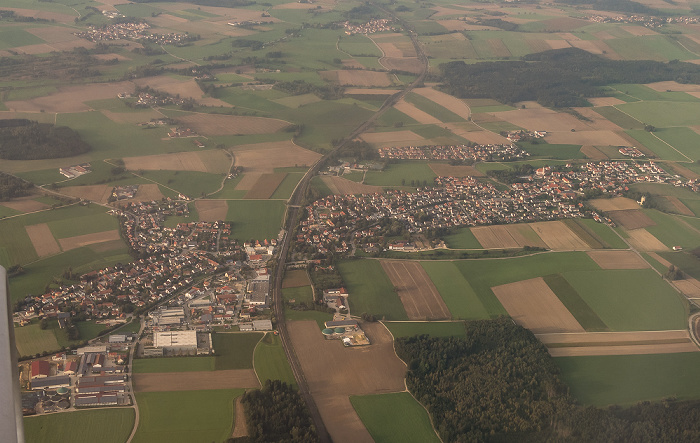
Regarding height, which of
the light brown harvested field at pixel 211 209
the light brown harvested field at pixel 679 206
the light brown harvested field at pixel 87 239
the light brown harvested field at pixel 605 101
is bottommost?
the light brown harvested field at pixel 87 239

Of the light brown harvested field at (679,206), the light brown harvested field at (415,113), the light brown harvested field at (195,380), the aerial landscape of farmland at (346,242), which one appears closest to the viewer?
the aerial landscape of farmland at (346,242)

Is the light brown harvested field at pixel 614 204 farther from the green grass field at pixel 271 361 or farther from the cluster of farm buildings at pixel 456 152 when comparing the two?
the green grass field at pixel 271 361

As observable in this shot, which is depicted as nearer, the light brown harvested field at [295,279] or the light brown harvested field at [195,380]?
the light brown harvested field at [195,380]

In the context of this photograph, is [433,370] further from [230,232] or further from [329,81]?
[329,81]

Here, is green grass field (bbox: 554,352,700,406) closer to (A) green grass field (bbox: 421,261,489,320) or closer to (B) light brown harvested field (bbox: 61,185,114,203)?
(A) green grass field (bbox: 421,261,489,320)

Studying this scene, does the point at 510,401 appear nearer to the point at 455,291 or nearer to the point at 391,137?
the point at 455,291

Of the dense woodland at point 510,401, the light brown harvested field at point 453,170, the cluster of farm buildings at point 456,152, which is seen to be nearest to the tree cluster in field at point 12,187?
the cluster of farm buildings at point 456,152

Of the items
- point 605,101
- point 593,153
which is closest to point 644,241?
point 593,153
